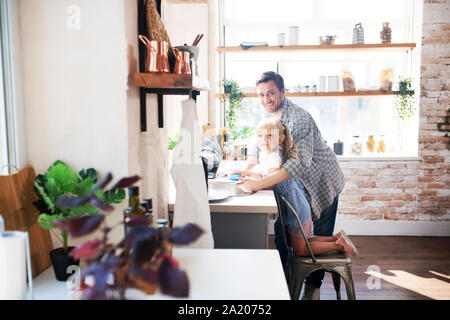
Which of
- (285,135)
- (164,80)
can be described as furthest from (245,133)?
(164,80)

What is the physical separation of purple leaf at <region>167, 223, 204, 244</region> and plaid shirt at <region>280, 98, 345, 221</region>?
5.81ft

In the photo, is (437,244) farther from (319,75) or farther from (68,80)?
(68,80)

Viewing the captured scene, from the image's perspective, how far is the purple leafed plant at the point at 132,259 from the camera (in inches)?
30.7

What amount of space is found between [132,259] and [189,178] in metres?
0.91

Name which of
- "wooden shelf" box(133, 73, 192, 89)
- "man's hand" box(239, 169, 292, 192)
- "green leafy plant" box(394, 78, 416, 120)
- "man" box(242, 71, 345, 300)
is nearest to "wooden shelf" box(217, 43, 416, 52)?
"green leafy plant" box(394, 78, 416, 120)

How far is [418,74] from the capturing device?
4270 mm

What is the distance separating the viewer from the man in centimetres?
243

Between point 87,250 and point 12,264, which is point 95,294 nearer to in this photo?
point 87,250

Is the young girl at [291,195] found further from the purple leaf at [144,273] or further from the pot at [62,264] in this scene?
the purple leaf at [144,273]

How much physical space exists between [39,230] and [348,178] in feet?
11.7

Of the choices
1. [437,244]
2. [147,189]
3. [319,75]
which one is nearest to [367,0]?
[319,75]

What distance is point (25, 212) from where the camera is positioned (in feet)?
4.24

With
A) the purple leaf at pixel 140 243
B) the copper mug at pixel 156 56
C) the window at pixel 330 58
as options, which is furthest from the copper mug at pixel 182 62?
the window at pixel 330 58

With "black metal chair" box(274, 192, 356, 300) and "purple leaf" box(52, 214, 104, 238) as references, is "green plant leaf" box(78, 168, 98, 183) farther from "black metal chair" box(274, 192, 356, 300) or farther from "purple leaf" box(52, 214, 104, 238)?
"black metal chair" box(274, 192, 356, 300)
